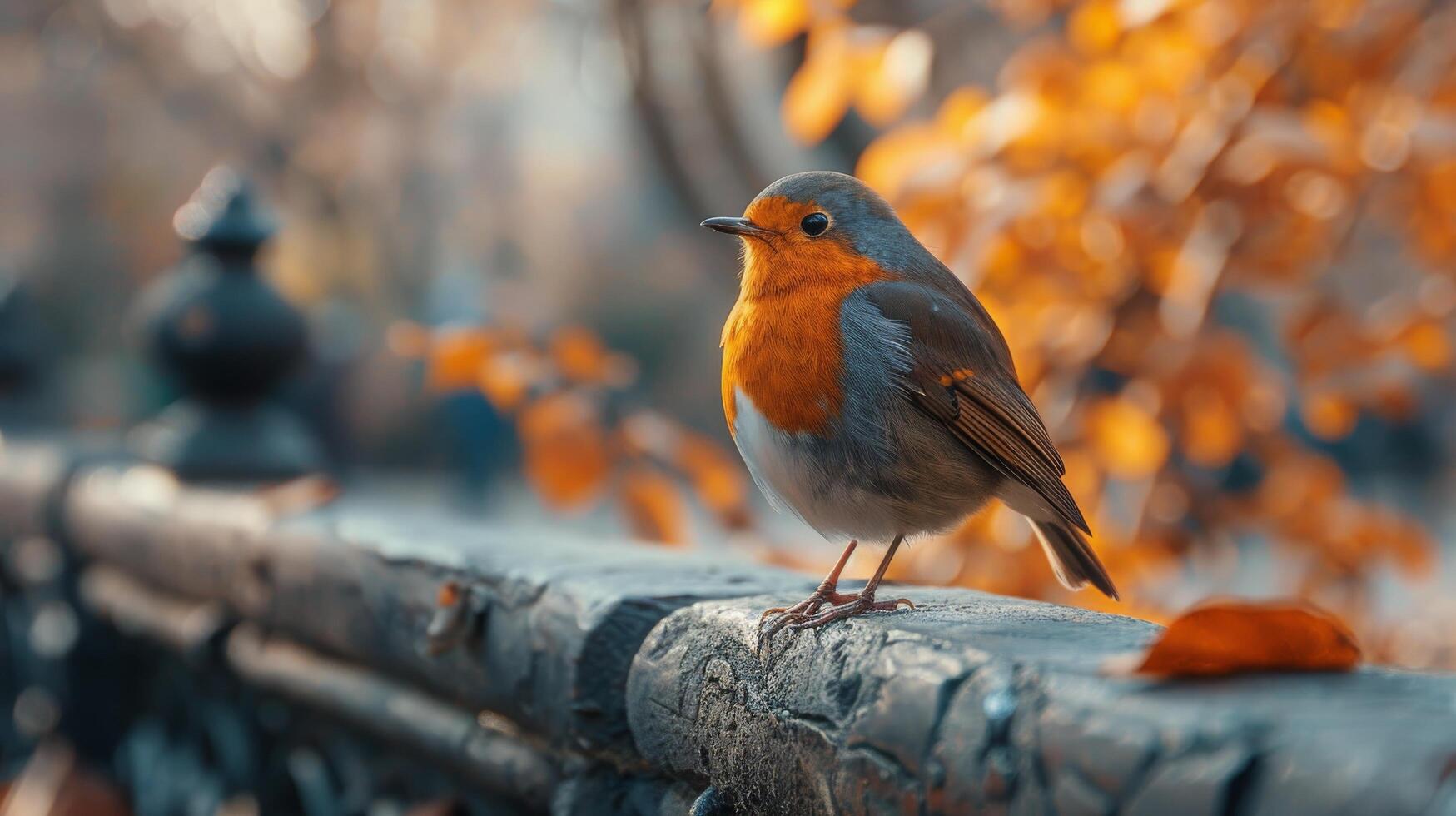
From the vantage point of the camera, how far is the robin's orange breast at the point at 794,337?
1.29 meters

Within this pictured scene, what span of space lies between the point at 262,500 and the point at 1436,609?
6.62 meters

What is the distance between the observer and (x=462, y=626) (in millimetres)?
1467

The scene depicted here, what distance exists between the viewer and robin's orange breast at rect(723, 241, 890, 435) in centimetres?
129

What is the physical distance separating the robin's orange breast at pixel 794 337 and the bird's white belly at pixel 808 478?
0.01m

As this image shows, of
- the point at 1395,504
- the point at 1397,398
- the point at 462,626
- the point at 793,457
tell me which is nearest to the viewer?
the point at 793,457

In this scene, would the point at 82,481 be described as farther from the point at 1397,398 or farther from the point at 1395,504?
the point at 1395,504

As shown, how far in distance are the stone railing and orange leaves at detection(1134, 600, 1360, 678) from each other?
0.02 m

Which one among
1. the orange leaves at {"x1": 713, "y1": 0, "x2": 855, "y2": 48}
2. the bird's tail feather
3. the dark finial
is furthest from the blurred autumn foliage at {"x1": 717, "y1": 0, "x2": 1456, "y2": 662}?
the dark finial

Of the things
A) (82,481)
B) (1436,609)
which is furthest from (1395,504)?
(82,481)

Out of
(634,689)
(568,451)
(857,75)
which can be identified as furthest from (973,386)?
(568,451)

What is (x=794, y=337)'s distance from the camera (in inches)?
51.5

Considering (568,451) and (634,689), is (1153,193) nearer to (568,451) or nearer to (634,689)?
(568,451)

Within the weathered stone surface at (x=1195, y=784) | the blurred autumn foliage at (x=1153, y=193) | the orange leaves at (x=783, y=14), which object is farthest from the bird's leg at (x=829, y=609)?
the orange leaves at (x=783, y=14)

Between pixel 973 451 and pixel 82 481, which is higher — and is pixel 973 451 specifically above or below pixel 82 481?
above
